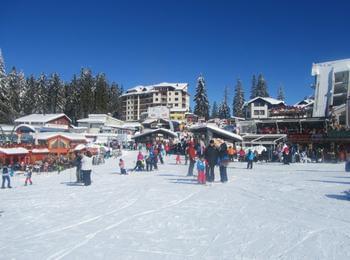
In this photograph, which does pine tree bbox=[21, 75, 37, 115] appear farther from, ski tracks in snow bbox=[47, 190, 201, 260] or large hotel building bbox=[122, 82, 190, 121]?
ski tracks in snow bbox=[47, 190, 201, 260]

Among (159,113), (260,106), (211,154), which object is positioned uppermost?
(260,106)

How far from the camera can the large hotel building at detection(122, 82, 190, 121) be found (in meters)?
107

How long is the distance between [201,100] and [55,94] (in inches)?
1377

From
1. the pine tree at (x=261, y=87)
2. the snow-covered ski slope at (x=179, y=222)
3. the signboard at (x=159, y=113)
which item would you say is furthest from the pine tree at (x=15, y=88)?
the snow-covered ski slope at (x=179, y=222)

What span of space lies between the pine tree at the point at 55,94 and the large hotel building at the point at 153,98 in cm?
2788

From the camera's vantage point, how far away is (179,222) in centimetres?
856

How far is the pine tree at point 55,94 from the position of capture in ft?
266

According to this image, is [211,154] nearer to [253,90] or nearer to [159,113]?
[159,113]

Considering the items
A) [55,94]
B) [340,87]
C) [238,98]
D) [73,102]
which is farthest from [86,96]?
[340,87]

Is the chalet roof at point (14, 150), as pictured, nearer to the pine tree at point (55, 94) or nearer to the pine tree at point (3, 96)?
the pine tree at point (3, 96)

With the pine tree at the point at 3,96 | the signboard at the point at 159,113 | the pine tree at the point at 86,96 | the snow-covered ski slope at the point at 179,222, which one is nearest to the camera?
the snow-covered ski slope at the point at 179,222

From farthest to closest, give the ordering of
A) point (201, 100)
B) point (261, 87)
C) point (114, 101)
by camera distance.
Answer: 1. point (114, 101)
2. point (261, 87)
3. point (201, 100)

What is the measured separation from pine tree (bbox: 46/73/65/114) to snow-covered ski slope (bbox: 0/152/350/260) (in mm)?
71526

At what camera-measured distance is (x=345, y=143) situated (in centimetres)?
3412
